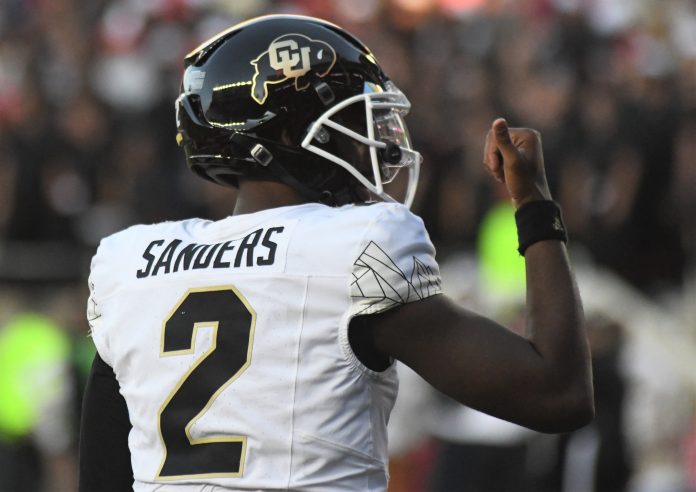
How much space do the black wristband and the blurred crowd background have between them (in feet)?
18.2

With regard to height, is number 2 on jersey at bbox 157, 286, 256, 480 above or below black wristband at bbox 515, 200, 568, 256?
below

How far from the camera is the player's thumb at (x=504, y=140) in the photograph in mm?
2818

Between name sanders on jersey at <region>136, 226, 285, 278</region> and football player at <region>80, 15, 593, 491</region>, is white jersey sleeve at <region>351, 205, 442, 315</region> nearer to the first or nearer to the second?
football player at <region>80, 15, 593, 491</region>

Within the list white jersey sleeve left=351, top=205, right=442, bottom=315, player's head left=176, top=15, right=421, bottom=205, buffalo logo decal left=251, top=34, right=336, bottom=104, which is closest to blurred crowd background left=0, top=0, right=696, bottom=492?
player's head left=176, top=15, right=421, bottom=205

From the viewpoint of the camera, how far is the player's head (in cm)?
292

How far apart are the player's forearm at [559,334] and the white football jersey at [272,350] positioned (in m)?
0.22

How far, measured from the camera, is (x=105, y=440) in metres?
3.02

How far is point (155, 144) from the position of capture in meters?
11.2

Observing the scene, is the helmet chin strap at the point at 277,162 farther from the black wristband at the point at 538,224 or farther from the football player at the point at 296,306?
the black wristband at the point at 538,224

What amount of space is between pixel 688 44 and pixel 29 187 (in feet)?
19.0

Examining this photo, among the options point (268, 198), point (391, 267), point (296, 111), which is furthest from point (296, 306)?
point (296, 111)

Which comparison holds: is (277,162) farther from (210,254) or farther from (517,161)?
(517,161)

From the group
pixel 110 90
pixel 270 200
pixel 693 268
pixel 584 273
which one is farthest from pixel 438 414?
pixel 270 200

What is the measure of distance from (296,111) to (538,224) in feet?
1.98
